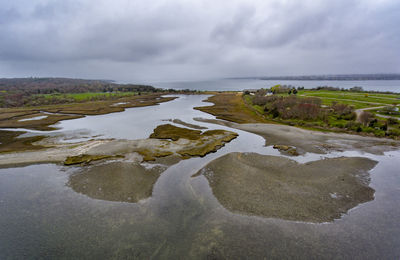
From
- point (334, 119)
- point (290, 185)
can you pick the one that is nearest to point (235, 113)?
point (334, 119)

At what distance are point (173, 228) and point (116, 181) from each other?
36.0ft

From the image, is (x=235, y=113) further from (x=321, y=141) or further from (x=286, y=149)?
(x=286, y=149)

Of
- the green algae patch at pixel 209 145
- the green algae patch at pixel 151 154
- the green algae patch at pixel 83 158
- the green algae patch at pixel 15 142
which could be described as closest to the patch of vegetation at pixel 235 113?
the green algae patch at pixel 209 145

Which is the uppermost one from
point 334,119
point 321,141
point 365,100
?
point 365,100

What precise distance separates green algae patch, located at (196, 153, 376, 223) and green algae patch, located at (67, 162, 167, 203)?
7.32 meters

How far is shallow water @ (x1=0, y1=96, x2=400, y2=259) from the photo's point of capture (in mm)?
12938

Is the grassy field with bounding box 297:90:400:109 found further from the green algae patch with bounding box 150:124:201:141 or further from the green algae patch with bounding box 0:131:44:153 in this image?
the green algae patch with bounding box 0:131:44:153

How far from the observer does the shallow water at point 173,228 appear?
509 inches

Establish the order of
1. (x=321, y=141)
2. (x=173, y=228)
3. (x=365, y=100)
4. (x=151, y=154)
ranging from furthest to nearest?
(x=365, y=100) → (x=321, y=141) → (x=151, y=154) → (x=173, y=228)

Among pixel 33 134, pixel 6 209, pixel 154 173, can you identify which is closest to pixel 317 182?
pixel 154 173

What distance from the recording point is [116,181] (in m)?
21.8

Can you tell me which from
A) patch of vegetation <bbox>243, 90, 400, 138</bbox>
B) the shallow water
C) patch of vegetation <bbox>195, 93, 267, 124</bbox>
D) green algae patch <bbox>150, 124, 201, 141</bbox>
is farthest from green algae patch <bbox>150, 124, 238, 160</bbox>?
patch of vegetation <bbox>243, 90, 400, 138</bbox>

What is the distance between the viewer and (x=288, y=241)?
44.7ft

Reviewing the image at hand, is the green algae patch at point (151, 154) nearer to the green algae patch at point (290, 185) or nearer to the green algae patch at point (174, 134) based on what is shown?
the green algae patch at point (174, 134)
